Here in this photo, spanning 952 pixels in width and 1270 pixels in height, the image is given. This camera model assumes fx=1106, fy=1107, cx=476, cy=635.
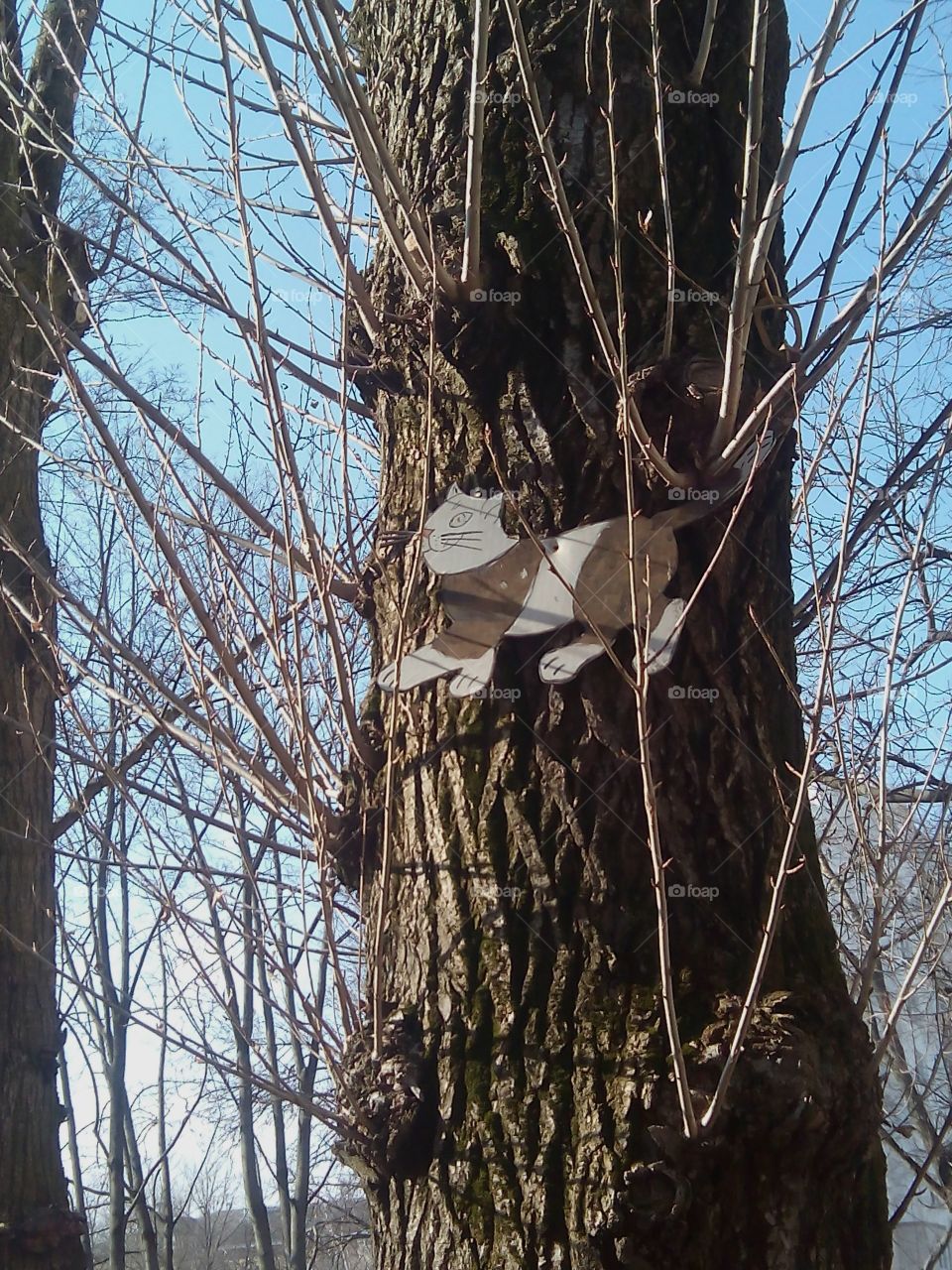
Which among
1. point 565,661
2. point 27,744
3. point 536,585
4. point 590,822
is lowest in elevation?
point 590,822

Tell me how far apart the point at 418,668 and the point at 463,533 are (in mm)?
244

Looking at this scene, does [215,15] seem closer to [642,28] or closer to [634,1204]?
[642,28]

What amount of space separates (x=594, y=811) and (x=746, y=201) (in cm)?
94

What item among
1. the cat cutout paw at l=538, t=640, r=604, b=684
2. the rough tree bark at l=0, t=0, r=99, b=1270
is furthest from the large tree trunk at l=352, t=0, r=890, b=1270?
the rough tree bark at l=0, t=0, r=99, b=1270

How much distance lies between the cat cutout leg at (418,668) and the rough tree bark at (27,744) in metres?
1.54

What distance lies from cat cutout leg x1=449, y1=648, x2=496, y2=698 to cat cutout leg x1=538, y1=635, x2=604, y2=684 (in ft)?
0.28

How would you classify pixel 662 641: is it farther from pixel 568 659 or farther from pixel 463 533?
pixel 463 533

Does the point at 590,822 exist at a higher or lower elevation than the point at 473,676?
lower

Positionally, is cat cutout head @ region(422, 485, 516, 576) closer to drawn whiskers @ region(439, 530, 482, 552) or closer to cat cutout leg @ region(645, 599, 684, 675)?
drawn whiskers @ region(439, 530, 482, 552)

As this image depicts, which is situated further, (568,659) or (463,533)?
(463,533)

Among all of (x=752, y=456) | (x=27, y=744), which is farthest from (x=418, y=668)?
(x=27, y=744)

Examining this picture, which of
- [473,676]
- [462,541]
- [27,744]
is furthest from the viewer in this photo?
[27,744]

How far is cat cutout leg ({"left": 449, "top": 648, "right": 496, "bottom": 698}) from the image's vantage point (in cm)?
176

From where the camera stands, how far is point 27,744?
395 cm
